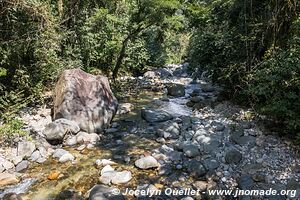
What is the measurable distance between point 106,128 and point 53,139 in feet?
4.41

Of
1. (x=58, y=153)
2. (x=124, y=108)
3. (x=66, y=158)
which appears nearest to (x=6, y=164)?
(x=58, y=153)

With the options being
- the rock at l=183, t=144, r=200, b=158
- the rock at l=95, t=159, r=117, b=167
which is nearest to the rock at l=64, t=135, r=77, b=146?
the rock at l=95, t=159, r=117, b=167

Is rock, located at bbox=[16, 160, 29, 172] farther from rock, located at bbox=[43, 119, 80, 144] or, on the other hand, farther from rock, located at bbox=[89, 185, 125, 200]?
rock, located at bbox=[89, 185, 125, 200]

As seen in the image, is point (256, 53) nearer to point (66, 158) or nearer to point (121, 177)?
point (121, 177)

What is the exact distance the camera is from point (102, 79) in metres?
8.03

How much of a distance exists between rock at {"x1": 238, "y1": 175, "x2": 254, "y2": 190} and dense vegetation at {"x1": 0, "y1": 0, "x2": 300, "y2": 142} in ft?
3.91

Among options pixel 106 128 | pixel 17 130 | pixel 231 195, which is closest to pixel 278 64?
pixel 231 195

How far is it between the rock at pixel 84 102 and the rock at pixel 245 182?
137 inches

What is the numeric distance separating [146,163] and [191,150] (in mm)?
A: 942

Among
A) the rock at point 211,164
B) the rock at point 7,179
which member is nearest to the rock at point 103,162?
the rock at point 7,179

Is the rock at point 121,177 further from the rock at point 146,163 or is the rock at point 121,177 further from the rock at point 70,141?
the rock at point 70,141

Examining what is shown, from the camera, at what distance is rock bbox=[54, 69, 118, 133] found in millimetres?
6863

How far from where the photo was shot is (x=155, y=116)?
7.69 meters

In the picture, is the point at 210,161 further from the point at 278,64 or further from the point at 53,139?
the point at 53,139
